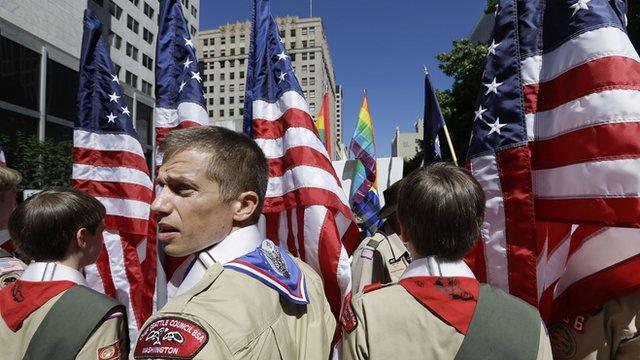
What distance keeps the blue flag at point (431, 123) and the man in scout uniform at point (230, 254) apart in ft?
12.1

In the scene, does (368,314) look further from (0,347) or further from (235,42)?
(235,42)

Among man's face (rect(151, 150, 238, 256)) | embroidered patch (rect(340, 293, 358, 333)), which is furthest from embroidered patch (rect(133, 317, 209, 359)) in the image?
embroidered patch (rect(340, 293, 358, 333))

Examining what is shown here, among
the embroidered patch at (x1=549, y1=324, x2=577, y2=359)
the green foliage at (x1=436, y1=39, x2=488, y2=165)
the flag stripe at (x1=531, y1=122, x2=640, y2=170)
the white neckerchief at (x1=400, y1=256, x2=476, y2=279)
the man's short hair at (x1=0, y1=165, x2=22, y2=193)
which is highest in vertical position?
the green foliage at (x1=436, y1=39, x2=488, y2=165)

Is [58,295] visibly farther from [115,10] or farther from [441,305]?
[115,10]

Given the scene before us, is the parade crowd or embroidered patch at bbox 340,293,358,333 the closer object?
the parade crowd

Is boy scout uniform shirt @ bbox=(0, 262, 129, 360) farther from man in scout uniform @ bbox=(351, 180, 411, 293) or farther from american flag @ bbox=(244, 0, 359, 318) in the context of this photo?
man in scout uniform @ bbox=(351, 180, 411, 293)

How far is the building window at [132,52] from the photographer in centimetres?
4603

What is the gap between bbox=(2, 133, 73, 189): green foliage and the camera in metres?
23.8

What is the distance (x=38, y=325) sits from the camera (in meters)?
1.95

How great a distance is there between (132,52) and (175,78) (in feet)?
155

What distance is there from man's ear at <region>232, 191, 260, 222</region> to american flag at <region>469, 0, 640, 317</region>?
1437 mm

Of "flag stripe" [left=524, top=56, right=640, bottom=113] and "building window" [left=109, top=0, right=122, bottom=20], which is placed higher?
"building window" [left=109, top=0, right=122, bottom=20]

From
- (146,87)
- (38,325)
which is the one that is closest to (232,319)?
(38,325)

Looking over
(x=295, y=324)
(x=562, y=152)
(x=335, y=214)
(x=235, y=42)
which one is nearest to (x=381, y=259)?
(x=335, y=214)
